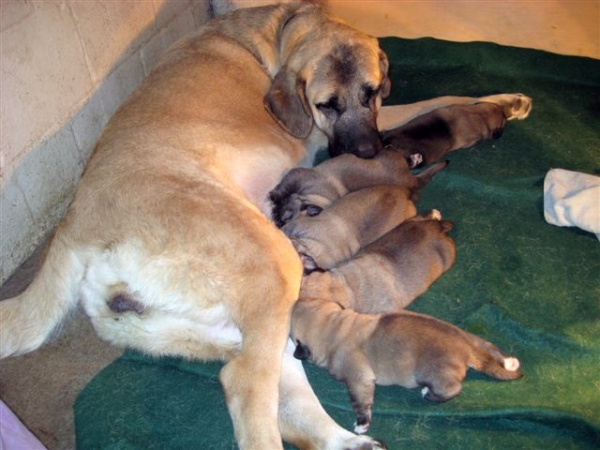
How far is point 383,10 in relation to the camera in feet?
19.1

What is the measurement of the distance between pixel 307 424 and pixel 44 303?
1.09 metres

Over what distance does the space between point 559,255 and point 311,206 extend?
1252 mm

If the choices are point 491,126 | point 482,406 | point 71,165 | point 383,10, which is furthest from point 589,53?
point 71,165

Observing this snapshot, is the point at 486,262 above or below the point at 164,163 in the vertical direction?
below

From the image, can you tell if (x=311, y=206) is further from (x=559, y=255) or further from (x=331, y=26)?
(x=559, y=255)

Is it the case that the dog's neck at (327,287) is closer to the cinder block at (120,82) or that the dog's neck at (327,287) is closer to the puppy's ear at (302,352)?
the puppy's ear at (302,352)

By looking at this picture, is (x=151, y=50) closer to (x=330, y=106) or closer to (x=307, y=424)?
(x=330, y=106)

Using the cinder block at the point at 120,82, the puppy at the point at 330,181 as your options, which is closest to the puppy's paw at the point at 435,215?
the puppy at the point at 330,181

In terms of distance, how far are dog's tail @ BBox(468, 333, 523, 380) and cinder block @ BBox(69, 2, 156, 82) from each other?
8.31 ft

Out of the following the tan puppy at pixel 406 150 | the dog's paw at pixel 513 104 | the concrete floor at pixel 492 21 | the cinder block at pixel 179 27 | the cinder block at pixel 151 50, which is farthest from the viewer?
the concrete floor at pixel 492 21

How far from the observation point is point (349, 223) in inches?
107

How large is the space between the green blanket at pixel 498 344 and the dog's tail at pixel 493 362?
0.07 metres

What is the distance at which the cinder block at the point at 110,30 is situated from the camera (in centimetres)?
316

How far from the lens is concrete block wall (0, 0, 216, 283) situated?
2711mm
